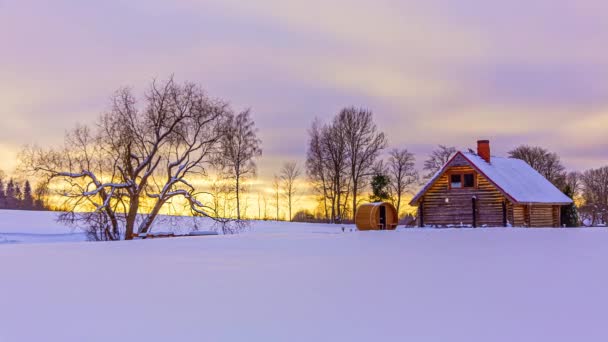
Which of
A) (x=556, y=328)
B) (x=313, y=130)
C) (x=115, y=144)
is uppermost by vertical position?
(x=313, y=130)

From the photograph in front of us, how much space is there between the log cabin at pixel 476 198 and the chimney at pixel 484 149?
0.82m

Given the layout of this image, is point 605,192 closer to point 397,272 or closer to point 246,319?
point 397,272

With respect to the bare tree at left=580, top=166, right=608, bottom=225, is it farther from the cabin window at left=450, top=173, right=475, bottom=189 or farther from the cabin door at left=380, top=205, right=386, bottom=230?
the cabin door at left=380, top=205, right=386, bottom=230

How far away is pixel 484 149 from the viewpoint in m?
45.4

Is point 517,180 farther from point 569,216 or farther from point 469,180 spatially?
point 569,216

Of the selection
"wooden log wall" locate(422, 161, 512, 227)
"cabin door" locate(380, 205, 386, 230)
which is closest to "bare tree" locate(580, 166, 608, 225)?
"wooden log wall" locate(422, 161, 512, 227)

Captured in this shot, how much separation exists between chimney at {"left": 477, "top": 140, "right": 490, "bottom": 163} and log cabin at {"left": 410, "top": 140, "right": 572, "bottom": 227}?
2.70ft

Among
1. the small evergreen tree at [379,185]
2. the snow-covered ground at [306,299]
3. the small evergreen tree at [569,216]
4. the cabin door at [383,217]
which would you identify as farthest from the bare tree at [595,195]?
the snow-covered ground at [306,299]

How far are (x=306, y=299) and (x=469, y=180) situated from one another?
35.2 meters

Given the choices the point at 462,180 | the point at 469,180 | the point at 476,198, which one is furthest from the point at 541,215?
the point at 462,180

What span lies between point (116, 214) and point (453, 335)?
2784 cm

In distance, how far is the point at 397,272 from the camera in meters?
11.9

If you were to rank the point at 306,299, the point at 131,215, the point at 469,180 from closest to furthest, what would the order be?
1. the point at 306,299
2. the point at 131,215
3. the point at 469,180

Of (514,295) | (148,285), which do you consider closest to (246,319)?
(148,285)
